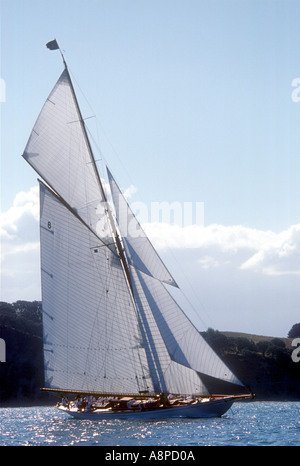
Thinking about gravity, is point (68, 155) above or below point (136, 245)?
above

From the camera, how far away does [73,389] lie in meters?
57.5

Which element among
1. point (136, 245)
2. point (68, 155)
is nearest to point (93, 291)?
point (136, 245)

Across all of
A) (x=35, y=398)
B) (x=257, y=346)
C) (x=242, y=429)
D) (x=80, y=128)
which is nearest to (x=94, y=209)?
(x=80, y=128)

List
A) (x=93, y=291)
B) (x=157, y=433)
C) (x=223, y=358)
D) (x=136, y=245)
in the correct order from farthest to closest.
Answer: (x=223, y=358) < (x=93, y=291) < (x=136, y=245) < (x=157, y=433)

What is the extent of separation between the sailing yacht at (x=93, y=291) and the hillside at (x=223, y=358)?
65913 millimetres

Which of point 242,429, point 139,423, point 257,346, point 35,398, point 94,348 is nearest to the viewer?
point 242,429

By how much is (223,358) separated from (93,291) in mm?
84496

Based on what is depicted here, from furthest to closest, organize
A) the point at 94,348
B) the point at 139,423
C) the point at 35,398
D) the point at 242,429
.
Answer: the point at 35,398 < the point at 94,348 < the point at 139,423 < the point at 242,429

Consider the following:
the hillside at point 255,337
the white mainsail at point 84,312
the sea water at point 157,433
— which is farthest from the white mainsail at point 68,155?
the hillside at point 255,337

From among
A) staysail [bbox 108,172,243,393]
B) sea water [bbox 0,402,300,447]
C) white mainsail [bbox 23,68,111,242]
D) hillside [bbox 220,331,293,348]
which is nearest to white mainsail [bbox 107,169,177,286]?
staysail [bbox 108,172,243,393]

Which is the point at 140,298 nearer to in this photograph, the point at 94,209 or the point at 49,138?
the point at 94,209

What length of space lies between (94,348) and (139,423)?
766 cm

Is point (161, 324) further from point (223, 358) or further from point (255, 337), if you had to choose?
point (255, 337)

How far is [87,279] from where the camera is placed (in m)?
55.5
